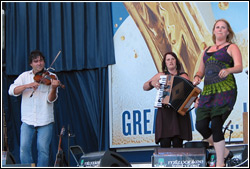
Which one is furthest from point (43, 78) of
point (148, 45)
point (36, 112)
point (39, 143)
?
point (148, 45)

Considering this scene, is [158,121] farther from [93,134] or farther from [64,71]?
[64,71]

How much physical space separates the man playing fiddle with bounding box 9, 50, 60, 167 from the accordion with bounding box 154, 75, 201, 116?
4.60ft

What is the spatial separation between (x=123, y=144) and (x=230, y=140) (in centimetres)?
153

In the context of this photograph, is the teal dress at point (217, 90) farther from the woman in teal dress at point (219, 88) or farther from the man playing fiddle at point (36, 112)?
the man playing fiddle at point (36, 112)

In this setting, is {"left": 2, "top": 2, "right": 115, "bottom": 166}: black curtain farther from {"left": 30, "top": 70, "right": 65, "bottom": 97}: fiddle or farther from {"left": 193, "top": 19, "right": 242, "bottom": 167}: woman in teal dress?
{"left": 193, "top": 19, "right": 242, "bottom": 167}: woman in teal dress

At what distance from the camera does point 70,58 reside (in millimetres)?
6727

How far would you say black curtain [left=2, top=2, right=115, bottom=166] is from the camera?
6.56 meters

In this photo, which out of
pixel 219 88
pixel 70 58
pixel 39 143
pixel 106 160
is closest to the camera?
pixel 106 160

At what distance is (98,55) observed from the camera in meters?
6.59

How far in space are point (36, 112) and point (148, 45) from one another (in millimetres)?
1924

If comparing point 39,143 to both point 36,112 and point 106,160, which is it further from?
point 106,160

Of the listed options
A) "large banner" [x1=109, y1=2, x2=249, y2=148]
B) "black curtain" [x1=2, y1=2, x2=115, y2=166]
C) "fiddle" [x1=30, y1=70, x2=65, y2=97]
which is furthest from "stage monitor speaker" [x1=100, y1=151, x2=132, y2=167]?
"black curtain" [x1=2, y1=2, x2=115, y2=166]

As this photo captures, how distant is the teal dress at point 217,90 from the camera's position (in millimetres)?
3963

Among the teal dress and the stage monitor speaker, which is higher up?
the teal dress
